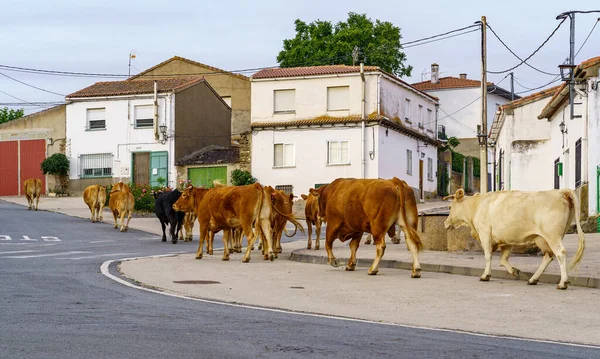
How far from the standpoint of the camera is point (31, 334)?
10.3 m

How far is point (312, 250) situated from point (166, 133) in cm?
3709

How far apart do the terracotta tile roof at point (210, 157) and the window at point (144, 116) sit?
288cm

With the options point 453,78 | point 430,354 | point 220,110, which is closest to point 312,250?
point 430,354

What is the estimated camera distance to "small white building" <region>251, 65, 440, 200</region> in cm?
5731

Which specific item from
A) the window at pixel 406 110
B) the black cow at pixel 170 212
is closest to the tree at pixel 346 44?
the window at pixel 406 110

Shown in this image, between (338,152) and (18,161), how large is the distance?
2003cm

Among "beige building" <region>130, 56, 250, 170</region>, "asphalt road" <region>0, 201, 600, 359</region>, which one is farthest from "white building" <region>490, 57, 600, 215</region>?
"beige building" <region>130, 56, 250, 170</region>

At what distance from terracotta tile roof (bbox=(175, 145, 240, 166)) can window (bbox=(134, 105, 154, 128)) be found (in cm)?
288

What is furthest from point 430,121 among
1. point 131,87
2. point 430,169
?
point 131,87

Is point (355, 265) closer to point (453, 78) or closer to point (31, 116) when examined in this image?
point (31, 116)

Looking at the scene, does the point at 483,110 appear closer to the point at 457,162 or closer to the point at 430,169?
the point at 430,169

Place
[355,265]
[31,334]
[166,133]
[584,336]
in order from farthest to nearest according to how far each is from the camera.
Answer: [166,133], [355,265], [584,336], [31,334]

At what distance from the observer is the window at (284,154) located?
59062 millimetres

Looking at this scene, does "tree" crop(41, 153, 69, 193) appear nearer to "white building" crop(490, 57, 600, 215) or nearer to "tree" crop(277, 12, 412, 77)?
"tree" crop(277, 12, 412, 77)
